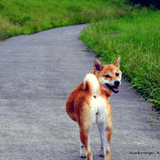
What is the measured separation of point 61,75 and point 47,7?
17963 millimetres

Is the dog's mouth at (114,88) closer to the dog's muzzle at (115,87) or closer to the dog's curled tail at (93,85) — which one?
the dog's muzzle at (115,87)

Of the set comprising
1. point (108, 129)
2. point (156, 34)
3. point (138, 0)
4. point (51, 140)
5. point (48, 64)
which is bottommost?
point (138, 0)

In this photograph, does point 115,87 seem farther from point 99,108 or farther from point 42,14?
point 42,14

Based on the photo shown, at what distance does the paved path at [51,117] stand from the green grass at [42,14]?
26.5ft

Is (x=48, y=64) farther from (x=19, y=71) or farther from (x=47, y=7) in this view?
(x=47, y=7)

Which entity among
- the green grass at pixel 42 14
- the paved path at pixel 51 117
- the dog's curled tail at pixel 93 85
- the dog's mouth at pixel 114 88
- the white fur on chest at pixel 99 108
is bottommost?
the green grass at pixel 42 14

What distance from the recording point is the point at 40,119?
5031 mm

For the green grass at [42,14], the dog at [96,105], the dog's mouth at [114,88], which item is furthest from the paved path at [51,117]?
the green grass at [42,14]

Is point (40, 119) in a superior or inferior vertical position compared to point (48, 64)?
superior

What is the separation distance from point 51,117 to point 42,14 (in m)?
19.0

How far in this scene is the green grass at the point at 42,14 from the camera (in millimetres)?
18909

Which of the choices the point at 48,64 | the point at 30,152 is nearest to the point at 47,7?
the point at 48,64

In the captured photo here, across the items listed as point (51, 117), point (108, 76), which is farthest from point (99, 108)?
point (51, 117)

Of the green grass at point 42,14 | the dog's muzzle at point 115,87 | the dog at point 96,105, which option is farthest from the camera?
the green grass at point 42,14
